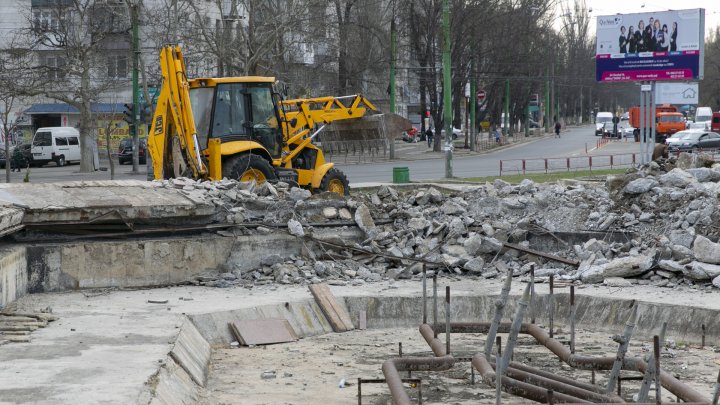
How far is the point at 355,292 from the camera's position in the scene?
664 inches

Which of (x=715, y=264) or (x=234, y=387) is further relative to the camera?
(x=715, y=264)

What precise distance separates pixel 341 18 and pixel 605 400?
1779 inches

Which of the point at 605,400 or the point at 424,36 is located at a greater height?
the point at 424,36

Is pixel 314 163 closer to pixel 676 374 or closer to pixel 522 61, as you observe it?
pixel 676 374

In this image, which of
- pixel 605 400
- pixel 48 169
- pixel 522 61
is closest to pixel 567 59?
pixel 522 61

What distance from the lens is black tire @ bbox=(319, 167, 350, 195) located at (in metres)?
23.0

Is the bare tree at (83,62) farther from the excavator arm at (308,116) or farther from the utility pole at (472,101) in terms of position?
Result: the utility pole at (472,101)

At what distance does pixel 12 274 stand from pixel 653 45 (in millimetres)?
26884

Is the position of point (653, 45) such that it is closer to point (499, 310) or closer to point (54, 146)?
point (499, 310)

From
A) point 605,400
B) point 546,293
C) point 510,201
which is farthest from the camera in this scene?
point 510,201

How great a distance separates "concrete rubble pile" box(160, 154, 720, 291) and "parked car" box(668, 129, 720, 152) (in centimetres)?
3094

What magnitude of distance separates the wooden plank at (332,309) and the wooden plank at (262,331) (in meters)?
0.84

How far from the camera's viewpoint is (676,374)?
12469 mm

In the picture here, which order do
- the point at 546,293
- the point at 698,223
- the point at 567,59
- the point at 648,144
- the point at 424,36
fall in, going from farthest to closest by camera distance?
the point at 567,59, the point at 424,36, the point at 648,144, the point at 698,223, the point at 546,293
